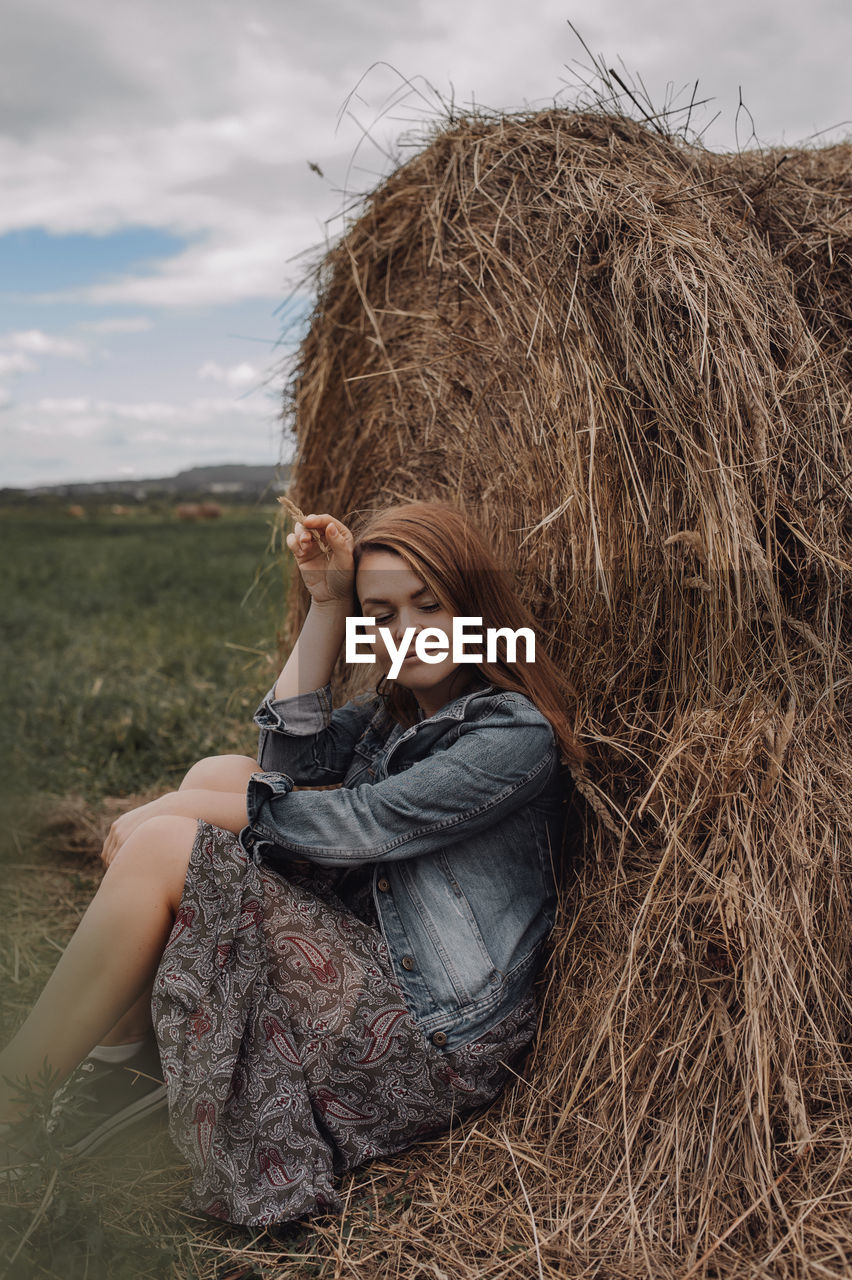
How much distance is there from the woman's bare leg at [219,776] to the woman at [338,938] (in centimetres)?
12

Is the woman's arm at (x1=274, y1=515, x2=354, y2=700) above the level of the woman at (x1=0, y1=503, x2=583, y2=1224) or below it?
above

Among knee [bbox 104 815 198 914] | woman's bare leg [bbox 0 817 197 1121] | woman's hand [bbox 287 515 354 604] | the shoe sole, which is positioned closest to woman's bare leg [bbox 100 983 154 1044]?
the shoe sole

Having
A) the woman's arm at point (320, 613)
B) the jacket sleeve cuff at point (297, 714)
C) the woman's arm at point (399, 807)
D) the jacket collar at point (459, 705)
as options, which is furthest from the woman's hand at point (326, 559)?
the woman's arm at point (399, 807)

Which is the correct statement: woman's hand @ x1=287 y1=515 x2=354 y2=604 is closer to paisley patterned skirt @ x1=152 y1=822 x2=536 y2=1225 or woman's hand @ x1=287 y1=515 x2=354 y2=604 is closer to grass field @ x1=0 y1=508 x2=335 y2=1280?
paisley patterned skirt @ x1=152 y1=822 x2=536 y2=1225

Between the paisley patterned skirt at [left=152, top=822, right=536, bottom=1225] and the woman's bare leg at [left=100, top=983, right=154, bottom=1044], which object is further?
the woman's bare leg at [left=100, top=983, right=154, bottom=1044]

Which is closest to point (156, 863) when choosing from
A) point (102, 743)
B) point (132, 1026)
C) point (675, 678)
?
point (132, 1026)

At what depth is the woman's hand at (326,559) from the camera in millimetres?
2182

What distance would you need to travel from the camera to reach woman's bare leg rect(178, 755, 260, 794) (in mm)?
2279

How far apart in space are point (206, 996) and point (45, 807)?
204 centimetres

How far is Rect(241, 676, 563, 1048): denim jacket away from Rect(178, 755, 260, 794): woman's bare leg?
29 centimetres

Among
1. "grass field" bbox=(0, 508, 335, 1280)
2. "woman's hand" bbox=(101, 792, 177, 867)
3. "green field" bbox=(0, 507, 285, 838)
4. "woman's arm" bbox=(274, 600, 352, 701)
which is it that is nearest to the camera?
"grass field" bbox=(0, 508, 335, 1280)

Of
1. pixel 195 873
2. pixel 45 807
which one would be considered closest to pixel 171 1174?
pixel 195 873

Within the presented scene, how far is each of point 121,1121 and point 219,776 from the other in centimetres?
74

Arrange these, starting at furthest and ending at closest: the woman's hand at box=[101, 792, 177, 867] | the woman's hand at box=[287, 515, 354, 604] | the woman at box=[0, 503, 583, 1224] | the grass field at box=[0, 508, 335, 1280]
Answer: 1. the woman's hand at box=[287, 515, 354, 604]
2. the woman's hand at box=[101, 792, 177, 867]
3. the woman at box=[0, 503, 583, 1224]
4. the grass field at box=[0, 508, 335, 1280]
